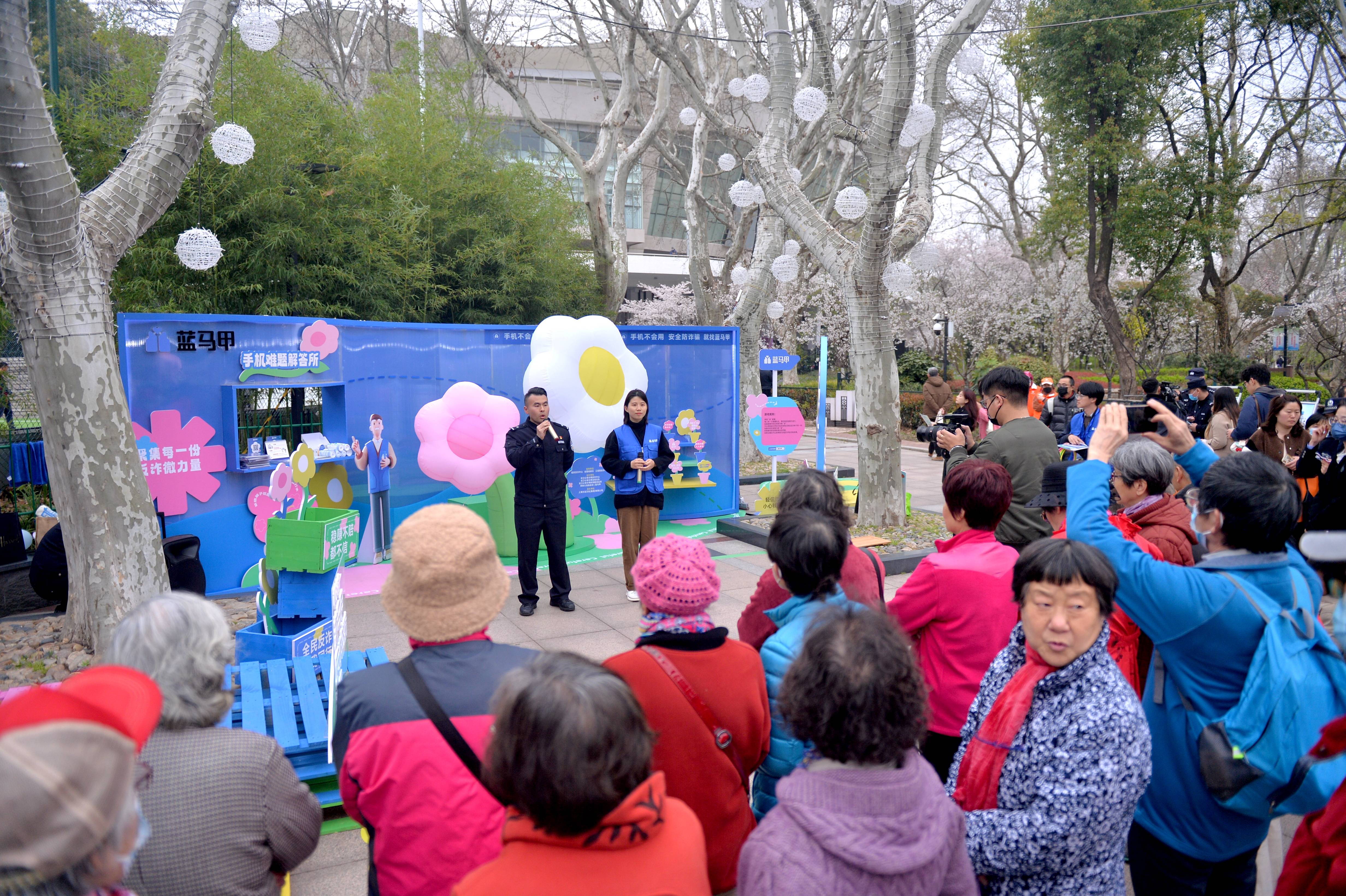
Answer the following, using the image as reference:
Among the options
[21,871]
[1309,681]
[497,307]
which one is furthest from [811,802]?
[497,307]

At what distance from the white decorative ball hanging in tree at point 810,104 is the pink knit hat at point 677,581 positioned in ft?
22.7

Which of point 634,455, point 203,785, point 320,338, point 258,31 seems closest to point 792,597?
point 203,785

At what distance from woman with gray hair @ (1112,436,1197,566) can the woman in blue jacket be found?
1.14 m

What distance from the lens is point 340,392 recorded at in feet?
24.4

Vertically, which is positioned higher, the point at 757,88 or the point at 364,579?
the point at 757,88

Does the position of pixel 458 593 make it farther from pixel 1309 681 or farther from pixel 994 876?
pixel 1309 681

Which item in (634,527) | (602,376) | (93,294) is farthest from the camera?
(602,376)

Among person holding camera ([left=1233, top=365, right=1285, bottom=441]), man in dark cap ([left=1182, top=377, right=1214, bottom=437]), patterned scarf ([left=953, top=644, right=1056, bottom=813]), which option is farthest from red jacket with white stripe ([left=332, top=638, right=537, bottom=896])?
man in dark cap ([left=1182, top=377, right=1214, bottom=437])

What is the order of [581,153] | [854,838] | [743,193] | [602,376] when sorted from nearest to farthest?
[854,838] < [602,376] < [743,193] < [581,153]

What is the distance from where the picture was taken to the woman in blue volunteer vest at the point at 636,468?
6.25m

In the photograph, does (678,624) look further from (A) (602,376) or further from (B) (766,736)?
(A) (602,376)

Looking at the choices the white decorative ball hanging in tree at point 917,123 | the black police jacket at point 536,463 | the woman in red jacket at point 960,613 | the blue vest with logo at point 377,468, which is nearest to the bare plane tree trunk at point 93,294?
the black police jacket at point 536,463

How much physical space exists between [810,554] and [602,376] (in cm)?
522

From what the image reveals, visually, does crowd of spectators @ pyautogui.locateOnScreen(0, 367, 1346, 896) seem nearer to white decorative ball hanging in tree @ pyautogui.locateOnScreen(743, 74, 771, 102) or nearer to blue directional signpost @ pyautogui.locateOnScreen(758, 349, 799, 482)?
blue directional signpost @ pyautogui.locateOnScreen(758, 349, 799, 482)
